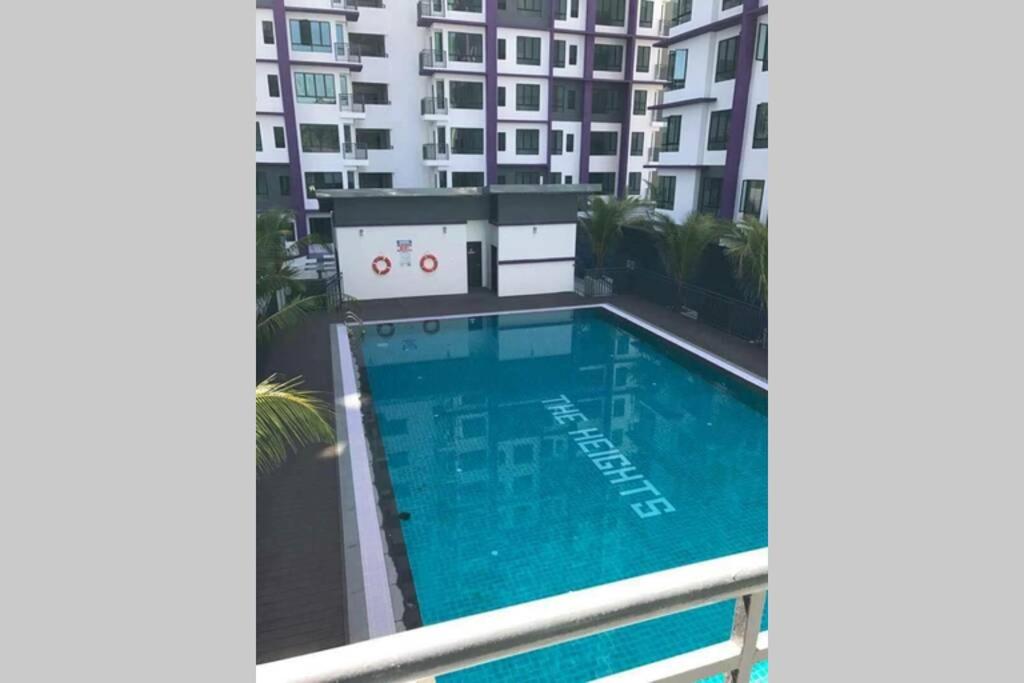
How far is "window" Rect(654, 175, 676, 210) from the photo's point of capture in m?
22.4

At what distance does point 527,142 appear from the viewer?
3012cm

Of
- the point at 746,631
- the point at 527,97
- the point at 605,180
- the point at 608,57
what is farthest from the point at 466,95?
the point at 746,631

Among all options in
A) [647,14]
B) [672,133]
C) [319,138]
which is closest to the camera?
[672,133]

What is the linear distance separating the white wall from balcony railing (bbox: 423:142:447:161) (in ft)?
32.7

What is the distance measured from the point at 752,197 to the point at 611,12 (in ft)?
56.0

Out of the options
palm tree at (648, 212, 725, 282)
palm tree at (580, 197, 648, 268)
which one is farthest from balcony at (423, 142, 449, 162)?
palm tree at (648, 212, 725, 282)

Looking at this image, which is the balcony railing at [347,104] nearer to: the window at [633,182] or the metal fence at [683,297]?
the metal fence at [683,297]

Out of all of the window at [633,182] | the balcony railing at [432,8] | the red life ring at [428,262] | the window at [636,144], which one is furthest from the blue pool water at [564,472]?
the window at [636,144]

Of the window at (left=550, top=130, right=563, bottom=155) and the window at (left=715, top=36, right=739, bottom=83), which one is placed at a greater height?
the window at (left=715, top=36, right=739, bottom=83)

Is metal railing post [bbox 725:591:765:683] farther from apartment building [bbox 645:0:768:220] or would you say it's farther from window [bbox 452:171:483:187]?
window [bbox 452:171:483:187]

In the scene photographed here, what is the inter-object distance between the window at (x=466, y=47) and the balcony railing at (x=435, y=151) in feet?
13.0

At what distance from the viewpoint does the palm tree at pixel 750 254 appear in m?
13.4

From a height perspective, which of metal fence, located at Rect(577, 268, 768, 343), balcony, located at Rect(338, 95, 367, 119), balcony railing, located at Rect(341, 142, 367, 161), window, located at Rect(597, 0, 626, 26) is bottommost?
metal fence, located at Rect(577, 268, 768, 343)

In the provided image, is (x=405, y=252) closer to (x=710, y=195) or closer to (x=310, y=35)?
(x=710, y=195)
